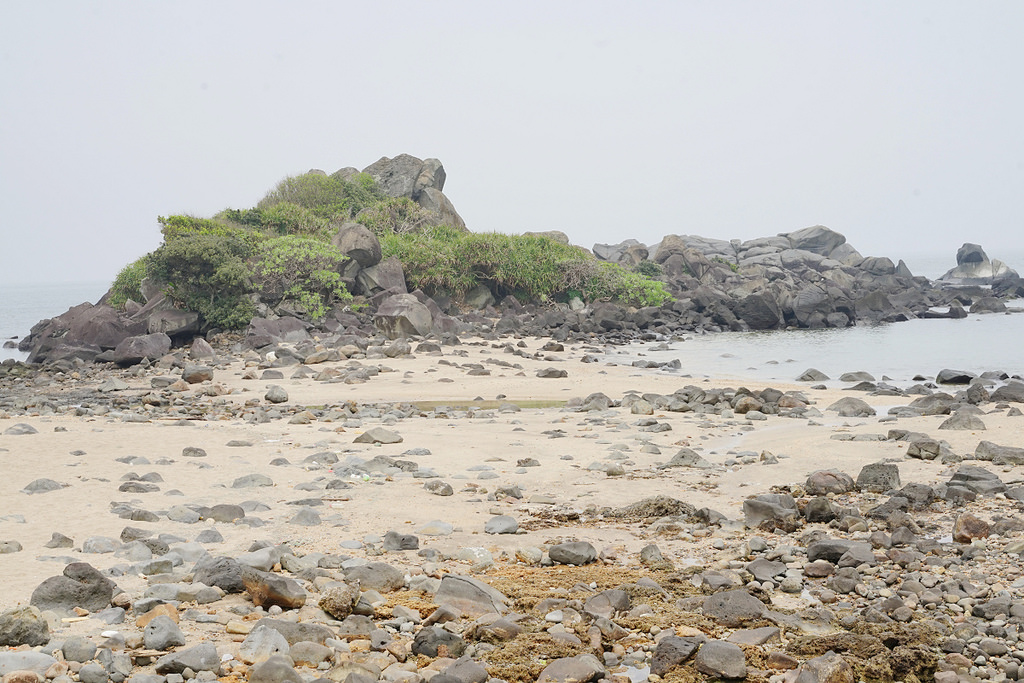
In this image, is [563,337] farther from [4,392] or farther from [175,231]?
[4,392]

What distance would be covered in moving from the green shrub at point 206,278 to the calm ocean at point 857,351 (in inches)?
364

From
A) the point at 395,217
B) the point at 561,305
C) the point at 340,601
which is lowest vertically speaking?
the point at 340,601

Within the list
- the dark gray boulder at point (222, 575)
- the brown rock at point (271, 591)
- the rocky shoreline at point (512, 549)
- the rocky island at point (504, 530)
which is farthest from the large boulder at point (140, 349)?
the brown rock at point (271, 591)

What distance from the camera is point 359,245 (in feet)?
99.9

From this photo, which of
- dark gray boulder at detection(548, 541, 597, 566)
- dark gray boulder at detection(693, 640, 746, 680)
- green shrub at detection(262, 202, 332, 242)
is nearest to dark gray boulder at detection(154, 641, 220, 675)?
dark gray boulder at detection(693, 640, 746, 680)

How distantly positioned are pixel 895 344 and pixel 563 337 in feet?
37.8

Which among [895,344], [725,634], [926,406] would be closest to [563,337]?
[895,344]

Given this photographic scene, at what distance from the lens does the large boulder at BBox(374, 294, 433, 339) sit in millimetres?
25203

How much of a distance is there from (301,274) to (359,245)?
261 centimetres

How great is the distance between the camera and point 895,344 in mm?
29047

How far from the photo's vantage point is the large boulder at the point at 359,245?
1197 inches

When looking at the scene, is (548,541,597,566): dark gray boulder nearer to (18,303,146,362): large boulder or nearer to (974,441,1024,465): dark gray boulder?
(974,441,1024,465): dark gray boulder

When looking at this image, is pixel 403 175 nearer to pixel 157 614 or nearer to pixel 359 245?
pixel 359 245

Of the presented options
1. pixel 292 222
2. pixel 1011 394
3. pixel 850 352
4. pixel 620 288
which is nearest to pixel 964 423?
pixel 1011 394
